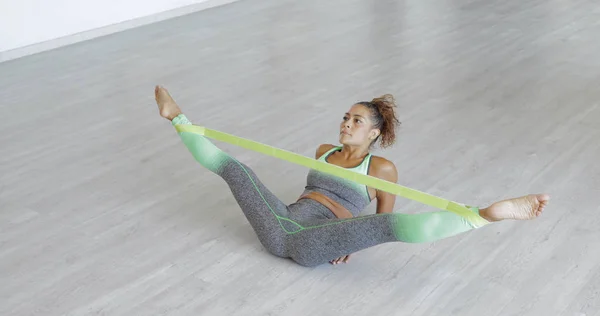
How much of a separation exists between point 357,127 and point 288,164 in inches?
26.6

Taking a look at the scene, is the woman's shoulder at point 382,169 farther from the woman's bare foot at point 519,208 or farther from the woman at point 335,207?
the woman's bare foot at point 519,208

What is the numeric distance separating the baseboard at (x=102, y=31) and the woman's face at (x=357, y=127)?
3321 mm

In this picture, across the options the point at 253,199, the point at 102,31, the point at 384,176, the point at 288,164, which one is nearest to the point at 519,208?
the point at 384,176

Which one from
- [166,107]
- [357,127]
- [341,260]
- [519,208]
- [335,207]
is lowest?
[341,260]

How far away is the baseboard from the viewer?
5043 millimetres

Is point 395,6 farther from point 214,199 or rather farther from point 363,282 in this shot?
point 363,282

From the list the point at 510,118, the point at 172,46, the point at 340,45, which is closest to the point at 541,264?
the point at 510,118

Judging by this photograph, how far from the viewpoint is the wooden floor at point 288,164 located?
2131 mm

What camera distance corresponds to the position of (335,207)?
2.37 m

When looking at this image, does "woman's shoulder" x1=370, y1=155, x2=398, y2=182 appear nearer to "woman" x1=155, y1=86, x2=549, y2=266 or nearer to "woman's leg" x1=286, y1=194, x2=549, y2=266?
"woman" x1=155, y1=86, x2=549, y2=266

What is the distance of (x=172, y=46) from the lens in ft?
16.7

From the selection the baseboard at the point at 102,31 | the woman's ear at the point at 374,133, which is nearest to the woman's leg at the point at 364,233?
the woman's ear at the point at 374,133

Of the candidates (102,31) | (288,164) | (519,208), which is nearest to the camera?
(519,208)

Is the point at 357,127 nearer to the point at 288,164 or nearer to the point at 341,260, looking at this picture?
the point at 341,260
